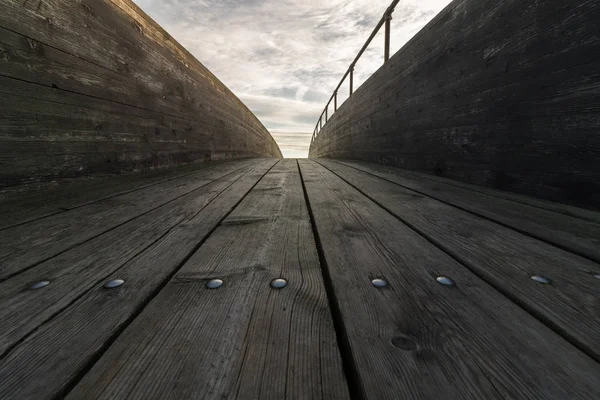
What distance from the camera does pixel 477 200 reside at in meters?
1.53

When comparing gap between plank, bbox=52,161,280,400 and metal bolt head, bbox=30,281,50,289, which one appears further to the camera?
metal bolt head, bbox=30,281,50,289

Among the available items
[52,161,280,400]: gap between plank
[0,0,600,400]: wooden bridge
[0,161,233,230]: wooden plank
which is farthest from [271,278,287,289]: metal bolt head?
[0,161,233,230]: wooden plank

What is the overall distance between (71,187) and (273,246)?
5.36ft

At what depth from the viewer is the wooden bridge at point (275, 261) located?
428 mm

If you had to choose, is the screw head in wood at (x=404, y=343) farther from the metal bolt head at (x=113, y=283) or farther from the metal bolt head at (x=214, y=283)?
the metal bolt head at (x=113, y=283)

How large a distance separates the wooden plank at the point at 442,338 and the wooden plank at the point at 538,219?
474mm

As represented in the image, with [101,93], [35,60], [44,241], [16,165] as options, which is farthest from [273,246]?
[101,93]

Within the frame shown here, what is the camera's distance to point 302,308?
568mm

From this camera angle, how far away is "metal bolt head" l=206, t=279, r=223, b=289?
666mm

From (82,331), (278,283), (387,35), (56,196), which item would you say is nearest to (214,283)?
(278,283)

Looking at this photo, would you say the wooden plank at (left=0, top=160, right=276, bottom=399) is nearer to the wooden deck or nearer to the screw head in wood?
the wooden deck

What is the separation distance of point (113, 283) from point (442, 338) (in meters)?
0.76

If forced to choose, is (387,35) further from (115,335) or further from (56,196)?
(115,335)

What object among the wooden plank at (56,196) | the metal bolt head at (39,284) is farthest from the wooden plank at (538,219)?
the wooden plank at (56,196)
